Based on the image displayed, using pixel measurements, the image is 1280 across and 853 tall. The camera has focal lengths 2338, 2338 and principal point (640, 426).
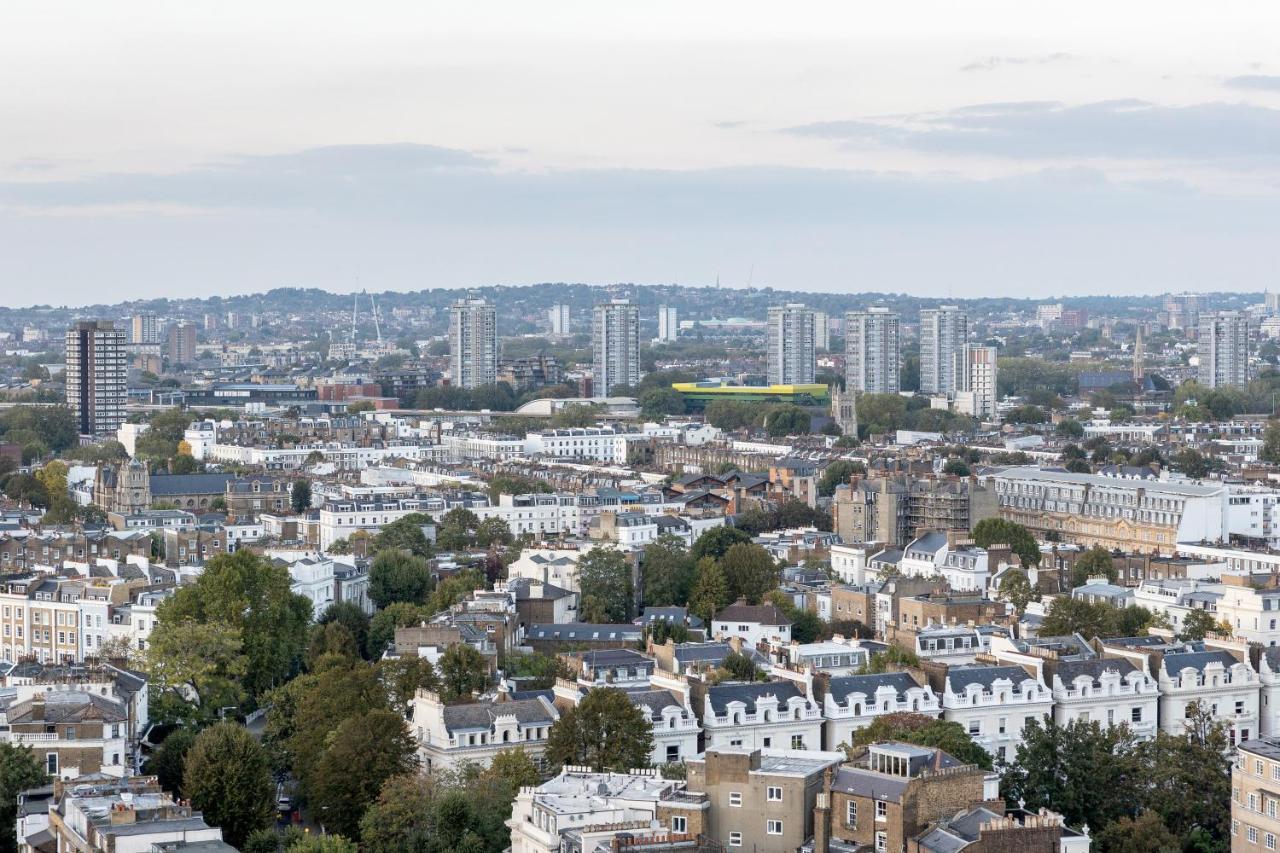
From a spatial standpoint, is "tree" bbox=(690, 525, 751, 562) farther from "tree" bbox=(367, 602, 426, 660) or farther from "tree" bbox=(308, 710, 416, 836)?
"tree" bbox=(308, 710, 416, 836)

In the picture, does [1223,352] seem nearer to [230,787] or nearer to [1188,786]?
[1188,786]

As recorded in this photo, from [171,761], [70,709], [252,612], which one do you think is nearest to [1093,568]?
[252,612]

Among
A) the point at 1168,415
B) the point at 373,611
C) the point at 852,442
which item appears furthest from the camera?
the point at 1168,415

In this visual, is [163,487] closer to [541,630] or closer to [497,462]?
[497,462]

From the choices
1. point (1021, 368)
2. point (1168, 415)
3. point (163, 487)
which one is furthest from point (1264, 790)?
point (1021, 368)

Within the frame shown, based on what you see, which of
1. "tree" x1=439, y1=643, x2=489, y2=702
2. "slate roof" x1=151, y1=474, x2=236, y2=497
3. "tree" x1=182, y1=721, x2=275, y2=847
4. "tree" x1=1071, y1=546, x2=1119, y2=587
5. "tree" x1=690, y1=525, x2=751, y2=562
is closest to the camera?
"tree" x1=182, y1=721, x2=275, y2=847

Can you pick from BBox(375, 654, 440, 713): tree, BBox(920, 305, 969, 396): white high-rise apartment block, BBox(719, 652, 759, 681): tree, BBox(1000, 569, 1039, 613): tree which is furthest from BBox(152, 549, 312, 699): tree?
BBox(920, 305, 969, 396): white high-rise apartment block
